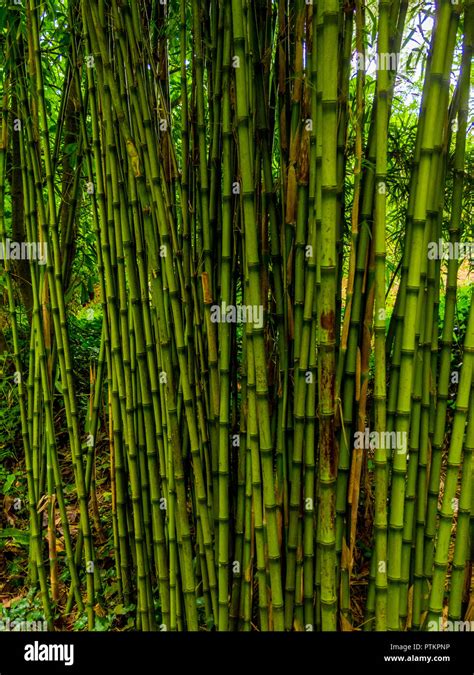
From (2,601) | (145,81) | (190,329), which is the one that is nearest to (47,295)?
(190,329)

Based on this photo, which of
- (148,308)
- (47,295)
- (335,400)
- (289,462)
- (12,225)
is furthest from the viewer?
(12,225)

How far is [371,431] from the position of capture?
4.32 ft

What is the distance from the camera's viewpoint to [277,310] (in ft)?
3.95

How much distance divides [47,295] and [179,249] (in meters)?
0.48

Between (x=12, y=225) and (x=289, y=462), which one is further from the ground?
(x=12, y=225)

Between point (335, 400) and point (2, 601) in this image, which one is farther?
point (2, 601)

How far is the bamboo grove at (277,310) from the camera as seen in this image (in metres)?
1.03

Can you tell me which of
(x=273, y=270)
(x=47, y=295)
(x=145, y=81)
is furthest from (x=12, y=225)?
(x=273, y=270)

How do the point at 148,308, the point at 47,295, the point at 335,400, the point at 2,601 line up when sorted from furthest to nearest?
the point at 2,601
the point at 47,295
the point at 148,308
the point at 335,400

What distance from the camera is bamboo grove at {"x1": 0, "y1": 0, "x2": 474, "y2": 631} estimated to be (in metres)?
1.03
